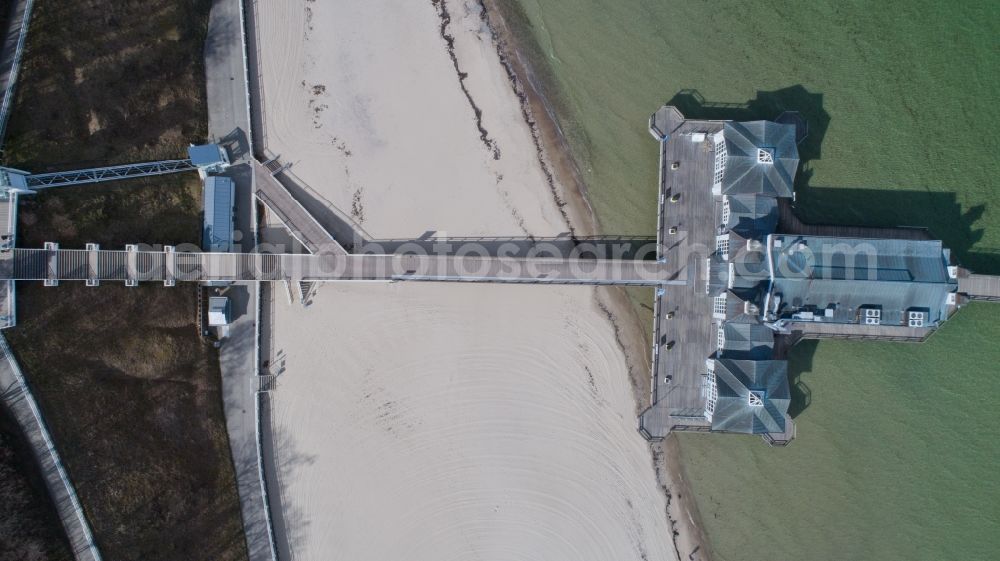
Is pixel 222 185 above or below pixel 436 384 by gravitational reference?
above

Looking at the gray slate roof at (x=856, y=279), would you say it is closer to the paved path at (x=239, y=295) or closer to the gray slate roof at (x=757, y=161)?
the gray slate roof at (x=757, y=161)

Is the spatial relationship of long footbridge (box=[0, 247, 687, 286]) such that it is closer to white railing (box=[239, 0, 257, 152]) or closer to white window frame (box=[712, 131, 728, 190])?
white window frame (box=[712, 131, 728, 190])

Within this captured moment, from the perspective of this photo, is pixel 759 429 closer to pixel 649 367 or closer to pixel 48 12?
pixel 649 367

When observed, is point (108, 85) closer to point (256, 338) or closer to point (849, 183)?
point (256, 338)

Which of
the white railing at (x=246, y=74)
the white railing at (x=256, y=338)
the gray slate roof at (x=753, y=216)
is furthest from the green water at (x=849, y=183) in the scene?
the white railing at (x=256, y=338)

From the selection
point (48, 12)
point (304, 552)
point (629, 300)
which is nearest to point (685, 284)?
point (629, 300)
